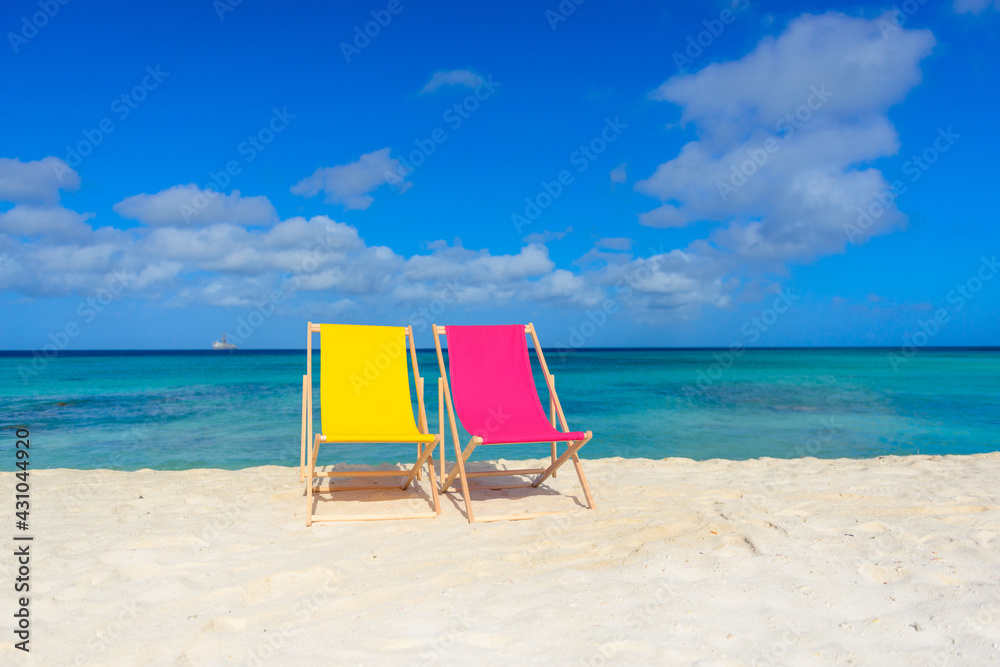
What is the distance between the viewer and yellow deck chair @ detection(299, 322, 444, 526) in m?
3.69

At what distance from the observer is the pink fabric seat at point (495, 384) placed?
380 cm

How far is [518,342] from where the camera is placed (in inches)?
178

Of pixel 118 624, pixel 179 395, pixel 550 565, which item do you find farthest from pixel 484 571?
pixel 179 395

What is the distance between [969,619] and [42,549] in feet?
12.3

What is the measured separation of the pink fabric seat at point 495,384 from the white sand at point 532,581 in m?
0.56

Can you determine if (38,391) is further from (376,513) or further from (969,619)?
(969,619)

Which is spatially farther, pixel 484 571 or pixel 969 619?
pixel 484 571

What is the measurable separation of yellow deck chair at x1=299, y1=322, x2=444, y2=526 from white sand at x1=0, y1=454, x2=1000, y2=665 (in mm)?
321

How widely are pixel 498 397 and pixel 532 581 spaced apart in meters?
1.88

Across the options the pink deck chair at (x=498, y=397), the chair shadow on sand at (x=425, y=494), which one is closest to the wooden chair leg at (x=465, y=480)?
the pink deck chair at (x=498, y=397)

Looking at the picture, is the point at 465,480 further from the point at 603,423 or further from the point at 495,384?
the point at 603,423

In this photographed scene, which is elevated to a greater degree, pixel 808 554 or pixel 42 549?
pixel 42 549

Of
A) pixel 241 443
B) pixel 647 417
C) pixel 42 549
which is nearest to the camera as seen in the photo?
pixel 42 549

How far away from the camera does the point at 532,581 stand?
2385mm
